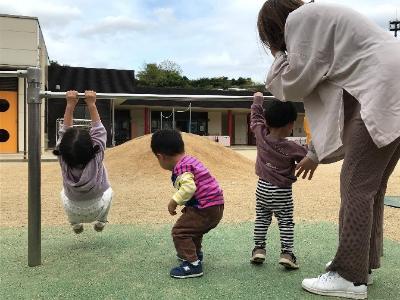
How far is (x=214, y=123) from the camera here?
1330 inches

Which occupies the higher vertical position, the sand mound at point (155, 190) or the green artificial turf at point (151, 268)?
the green artificial turf at point (151, 268)

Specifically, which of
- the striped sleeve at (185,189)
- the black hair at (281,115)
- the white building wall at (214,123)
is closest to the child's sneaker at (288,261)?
the striped sleeve at (185,189)

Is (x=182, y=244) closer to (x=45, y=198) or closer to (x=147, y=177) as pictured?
(x=45, y=198)

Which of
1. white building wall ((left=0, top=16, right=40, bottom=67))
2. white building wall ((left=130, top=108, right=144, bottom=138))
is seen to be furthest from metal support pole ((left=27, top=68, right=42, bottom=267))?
white building wall ((left=130, top=108, right=144, bottom=138))

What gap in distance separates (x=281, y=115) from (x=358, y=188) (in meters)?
0.87

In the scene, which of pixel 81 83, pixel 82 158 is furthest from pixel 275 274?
pixel 81 83

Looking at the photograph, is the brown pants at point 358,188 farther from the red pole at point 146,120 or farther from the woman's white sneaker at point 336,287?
the red pole at point 146,120

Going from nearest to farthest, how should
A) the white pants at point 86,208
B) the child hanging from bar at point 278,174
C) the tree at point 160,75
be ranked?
the child hanging from bar at point 278,174, the white pants at point 86,208, the tree at point 160,75

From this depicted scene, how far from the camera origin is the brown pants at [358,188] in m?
2.29

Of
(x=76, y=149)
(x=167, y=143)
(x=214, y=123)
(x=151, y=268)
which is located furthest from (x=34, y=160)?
(x=214, y=123)

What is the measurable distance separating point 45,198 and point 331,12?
5.73 meters

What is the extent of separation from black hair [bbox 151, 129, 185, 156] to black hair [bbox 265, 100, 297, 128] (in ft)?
1.95

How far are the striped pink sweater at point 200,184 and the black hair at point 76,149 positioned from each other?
2.73 ft

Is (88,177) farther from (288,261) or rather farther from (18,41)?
(18,41)
